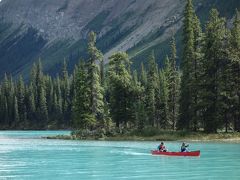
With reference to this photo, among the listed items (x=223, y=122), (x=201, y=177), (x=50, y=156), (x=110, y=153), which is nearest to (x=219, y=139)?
(x=223, y=122)

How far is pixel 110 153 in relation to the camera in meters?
70.6

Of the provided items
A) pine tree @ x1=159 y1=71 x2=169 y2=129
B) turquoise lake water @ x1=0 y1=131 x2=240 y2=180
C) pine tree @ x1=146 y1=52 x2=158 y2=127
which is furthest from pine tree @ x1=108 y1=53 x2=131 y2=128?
turquoise lake water @ x1=0 y1=131 x2=240 y2=180

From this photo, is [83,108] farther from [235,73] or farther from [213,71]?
[235,73]

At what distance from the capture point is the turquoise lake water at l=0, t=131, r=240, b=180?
4884 centimetres

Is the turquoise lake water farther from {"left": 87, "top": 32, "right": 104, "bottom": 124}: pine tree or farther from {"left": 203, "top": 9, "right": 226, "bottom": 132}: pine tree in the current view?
{"left": 87, "top": 32, "right": 104, "bottom": 124}: pine tree

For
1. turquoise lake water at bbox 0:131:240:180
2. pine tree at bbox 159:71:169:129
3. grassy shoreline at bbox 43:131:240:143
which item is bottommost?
turquoise lake water at bbox 0:131:240:180

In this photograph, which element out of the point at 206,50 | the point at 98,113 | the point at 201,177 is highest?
the point at 206,50

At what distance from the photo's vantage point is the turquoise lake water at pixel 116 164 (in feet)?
160

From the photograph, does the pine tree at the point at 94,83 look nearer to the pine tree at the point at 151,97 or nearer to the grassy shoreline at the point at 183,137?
the pine tree at the point at 151,97

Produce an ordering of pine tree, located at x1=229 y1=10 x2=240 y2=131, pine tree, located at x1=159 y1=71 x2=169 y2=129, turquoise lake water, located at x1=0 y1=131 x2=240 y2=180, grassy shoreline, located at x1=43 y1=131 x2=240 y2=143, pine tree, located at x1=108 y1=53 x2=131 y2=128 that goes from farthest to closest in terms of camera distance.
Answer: pine tree, located at x1=159 y1=71 x2=169 y2=129
pine tree, located at x1=108 y1=53 x2=131 y2=128
pine tree, located at x1=229 y1=10 x2=240 y2=131
grassy shoreline, located at x1=43 y1=131 x2=240 y2=143
turquoise lake water, located at x1=0 y1=131 x2=240 y2=180

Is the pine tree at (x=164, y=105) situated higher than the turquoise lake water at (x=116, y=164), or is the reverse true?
the pine tree at (x=164, y=105)

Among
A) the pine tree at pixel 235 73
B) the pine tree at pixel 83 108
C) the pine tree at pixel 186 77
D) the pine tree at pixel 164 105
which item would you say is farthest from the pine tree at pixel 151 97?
the pine tree at pixel 235 73

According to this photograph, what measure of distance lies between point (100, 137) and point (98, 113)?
12968 millimetres

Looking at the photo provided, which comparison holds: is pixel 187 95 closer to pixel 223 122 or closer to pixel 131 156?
pixel 223 122
